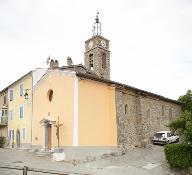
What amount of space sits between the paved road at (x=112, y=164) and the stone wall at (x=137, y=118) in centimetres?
175

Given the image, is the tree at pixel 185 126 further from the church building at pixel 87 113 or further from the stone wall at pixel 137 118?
the stone wall at pixel 137 118

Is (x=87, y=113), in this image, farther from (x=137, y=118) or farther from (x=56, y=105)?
(x=137, y=118)

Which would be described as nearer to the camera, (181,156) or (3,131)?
(181,156)

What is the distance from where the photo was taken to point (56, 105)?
25.8m

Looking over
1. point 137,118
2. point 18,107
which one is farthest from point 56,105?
point 18,107

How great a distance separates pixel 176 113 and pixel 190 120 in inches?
709

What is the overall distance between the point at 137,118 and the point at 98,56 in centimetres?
1296

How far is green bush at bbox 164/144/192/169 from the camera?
2064cm

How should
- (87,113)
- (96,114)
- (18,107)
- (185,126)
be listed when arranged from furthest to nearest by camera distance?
(18,107) → (96,114) → (87,113) → (185,126)

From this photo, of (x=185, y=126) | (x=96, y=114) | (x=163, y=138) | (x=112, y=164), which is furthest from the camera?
(x=163, y=138)

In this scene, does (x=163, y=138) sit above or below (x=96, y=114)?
below

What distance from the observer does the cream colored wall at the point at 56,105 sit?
24281 mm

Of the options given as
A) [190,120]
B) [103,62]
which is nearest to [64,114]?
[190,120]

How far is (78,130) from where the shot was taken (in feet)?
77.7
